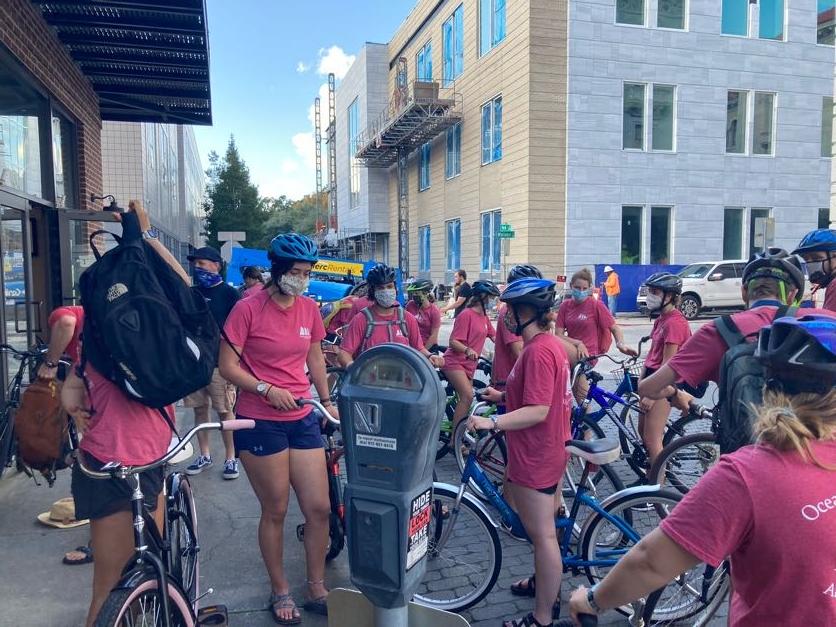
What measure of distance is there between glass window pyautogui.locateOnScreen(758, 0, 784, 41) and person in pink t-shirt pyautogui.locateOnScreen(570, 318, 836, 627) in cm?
2432

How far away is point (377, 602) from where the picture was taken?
6.41 feet

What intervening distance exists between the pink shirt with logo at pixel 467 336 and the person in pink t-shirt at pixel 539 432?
2.83m

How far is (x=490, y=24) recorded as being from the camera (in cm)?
2238

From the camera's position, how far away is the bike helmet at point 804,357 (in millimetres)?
1479

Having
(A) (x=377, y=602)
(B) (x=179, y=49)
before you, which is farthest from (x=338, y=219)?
(A) (x=377, y=602)

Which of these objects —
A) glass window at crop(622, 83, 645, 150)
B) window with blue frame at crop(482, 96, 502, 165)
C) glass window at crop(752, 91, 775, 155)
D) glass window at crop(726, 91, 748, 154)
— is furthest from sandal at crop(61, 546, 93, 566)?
glass window at crop(752, 91, 775, 155)

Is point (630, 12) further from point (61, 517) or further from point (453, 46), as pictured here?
point (61, 517)

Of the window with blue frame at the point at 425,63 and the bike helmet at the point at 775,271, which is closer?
the bike helmet at the point at 775,271

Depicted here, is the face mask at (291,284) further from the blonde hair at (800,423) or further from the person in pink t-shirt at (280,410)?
the blonde hair at (800,423)

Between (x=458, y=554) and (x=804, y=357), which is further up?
(x=804, y=357)

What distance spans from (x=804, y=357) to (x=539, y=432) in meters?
1.73

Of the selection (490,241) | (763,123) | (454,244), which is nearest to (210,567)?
(490,241)

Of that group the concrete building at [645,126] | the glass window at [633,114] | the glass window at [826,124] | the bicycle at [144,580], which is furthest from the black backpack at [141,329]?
the glass window at [826,124]

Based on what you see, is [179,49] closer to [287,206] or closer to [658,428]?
[658,428]
